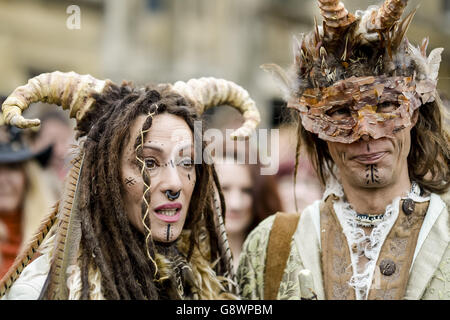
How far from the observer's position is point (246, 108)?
3758 millimetres

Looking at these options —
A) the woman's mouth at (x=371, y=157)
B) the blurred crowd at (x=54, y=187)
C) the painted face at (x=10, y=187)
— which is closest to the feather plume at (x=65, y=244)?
the woman's mouth at (x=371, y=157)

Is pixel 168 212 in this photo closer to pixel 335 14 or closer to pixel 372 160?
pixel 372 160

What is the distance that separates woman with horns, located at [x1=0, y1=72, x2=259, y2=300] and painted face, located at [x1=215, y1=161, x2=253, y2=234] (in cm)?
204

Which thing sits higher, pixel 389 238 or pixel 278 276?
pixel 389 238

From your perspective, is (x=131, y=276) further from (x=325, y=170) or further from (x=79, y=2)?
(x=79, y=2)

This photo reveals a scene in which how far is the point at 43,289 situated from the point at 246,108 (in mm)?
1414

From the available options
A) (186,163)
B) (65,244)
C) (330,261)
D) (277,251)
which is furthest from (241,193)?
(65,244)

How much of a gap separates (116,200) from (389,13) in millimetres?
1556

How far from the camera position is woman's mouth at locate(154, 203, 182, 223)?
10.8ft

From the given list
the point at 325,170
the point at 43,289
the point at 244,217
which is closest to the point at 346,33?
the point at 325,170

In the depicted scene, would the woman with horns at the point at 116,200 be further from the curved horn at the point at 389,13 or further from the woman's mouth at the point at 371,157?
the curved horn at the point at 389,13

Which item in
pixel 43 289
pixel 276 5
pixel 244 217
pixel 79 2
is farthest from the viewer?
pixel 276 5

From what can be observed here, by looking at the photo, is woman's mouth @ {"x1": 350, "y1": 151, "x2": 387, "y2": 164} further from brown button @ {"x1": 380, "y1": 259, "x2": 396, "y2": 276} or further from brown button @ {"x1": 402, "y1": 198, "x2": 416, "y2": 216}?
brown button @ {"x1": 380, "y1": 259, "x2": 396, "y2": 276}

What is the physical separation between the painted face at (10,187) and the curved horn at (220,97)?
117 inches
